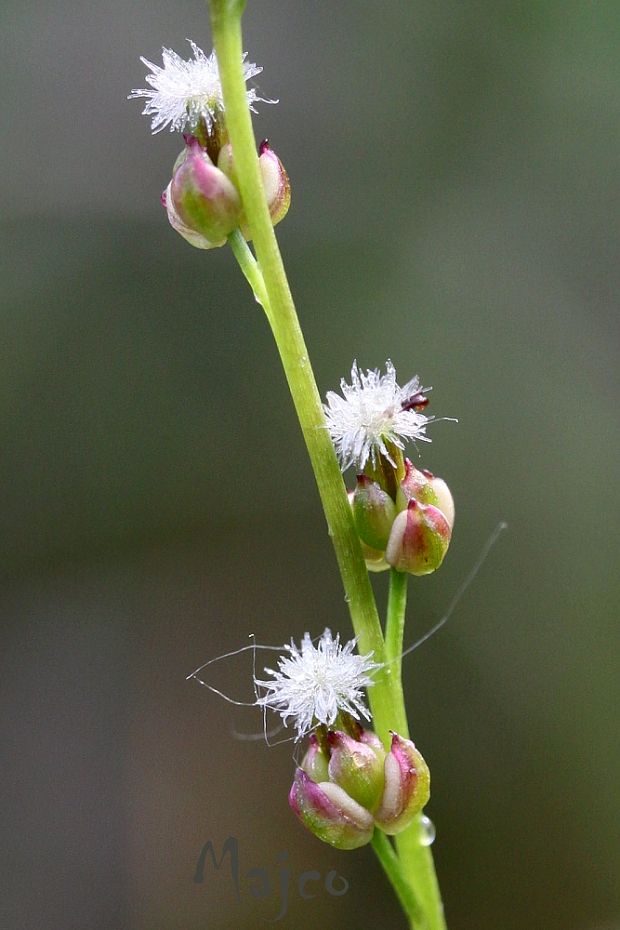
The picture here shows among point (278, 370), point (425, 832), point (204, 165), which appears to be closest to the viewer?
point (204, 165)

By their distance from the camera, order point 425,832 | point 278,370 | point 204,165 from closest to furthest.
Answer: point 204,165 → point 425,832 → point 278,370

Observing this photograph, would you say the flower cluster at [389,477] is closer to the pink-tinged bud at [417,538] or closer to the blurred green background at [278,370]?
the pink-tinged bud at [417,538]

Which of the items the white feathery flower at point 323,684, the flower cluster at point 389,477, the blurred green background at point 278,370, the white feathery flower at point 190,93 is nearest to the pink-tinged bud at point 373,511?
the flower cluster at point 389,477

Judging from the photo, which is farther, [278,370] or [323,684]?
[278,370]

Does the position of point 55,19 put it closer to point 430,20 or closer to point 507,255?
point 430,20

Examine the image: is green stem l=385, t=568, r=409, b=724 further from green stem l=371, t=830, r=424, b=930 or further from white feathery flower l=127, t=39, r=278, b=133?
white feathery flower l=127, t=39, r=278, b=133

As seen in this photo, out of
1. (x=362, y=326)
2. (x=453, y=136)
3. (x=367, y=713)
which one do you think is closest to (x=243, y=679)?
(x=362, y=326)

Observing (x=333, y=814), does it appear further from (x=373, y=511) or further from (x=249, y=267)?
(x=249, y=267)

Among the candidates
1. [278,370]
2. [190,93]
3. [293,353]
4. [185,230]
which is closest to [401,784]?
[293,353]
